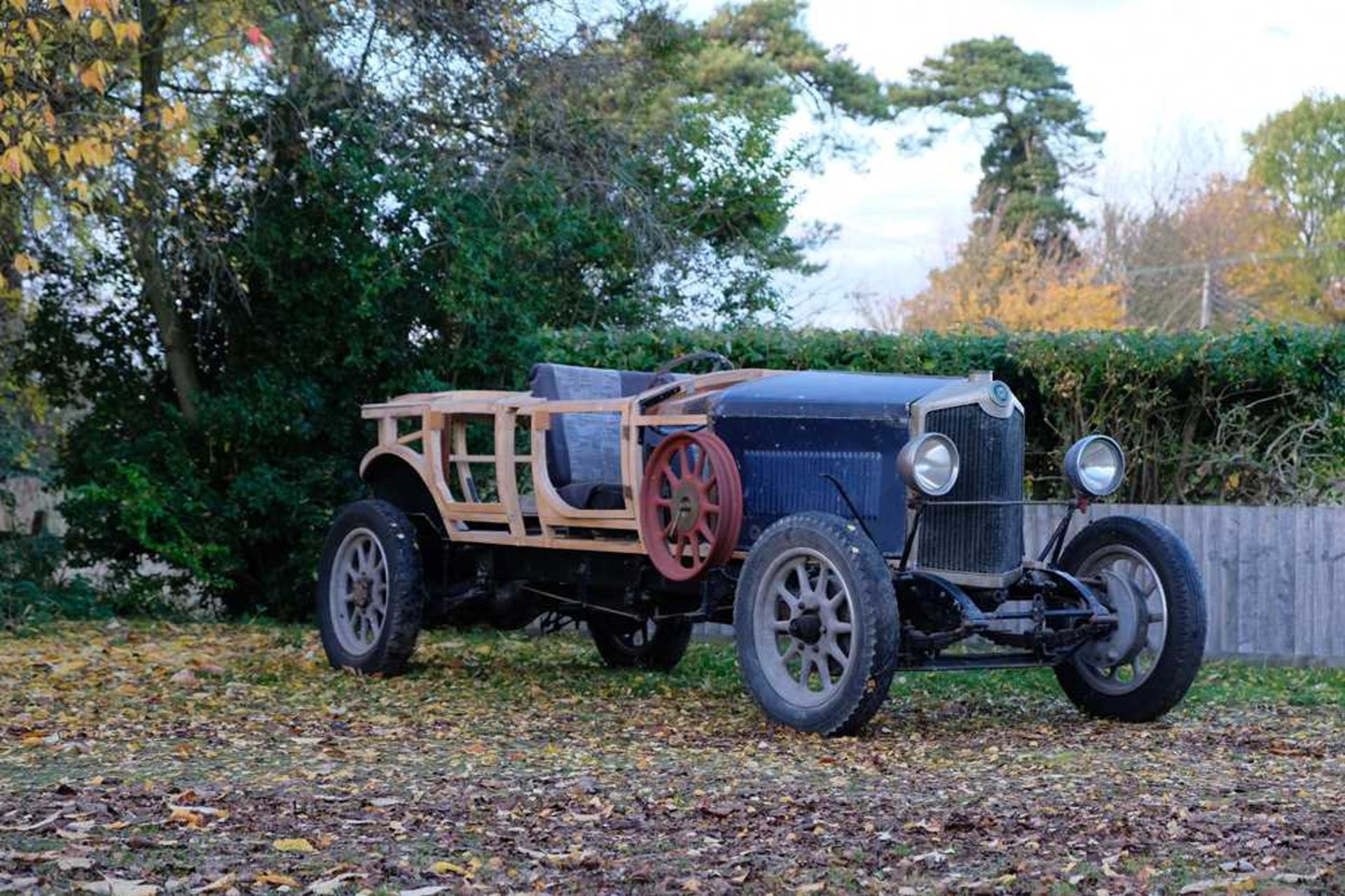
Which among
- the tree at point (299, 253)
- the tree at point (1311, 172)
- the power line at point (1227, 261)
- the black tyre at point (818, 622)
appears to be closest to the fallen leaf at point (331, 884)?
the black tyre at point (818, 622)

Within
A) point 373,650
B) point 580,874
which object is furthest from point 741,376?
point 580,874

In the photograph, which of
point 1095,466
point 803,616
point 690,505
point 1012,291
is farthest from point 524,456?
point 1012,291

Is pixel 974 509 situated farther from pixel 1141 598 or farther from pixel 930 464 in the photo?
pixel 1141 598

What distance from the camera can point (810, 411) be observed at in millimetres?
8117

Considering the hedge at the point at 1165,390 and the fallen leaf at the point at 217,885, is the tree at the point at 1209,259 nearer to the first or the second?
A: the hedge at the point at 1165,390

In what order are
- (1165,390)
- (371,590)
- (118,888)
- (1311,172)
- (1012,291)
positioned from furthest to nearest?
(1311,172) → (1012,291) → (1165,390) → (371,590) → (118,888)

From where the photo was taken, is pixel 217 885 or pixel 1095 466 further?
pixel 1095 466

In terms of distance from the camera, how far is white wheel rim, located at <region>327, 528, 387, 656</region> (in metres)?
9.86

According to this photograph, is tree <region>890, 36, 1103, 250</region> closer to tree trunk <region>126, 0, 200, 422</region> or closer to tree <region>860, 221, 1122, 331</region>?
tree <region>860, 221, 1122, 331</region>

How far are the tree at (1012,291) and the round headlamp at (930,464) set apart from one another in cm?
2540

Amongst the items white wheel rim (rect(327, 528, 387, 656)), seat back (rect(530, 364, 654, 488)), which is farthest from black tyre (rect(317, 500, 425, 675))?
seat back (rect(530, 364, 654, 488))

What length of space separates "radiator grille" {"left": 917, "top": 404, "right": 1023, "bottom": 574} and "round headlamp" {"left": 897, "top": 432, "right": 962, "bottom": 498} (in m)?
0.25

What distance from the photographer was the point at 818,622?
7559 mm

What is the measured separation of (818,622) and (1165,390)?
18.5 ft
